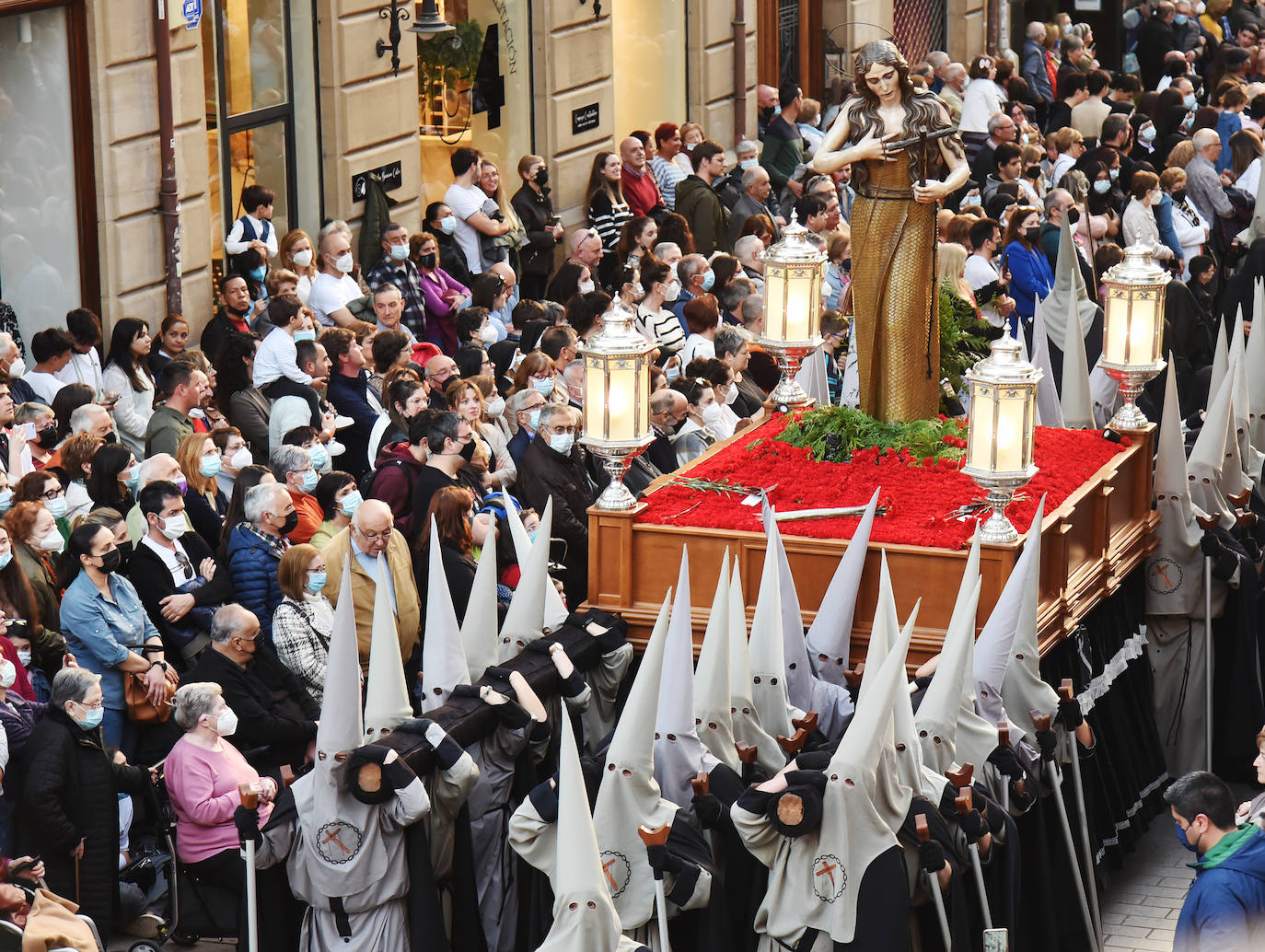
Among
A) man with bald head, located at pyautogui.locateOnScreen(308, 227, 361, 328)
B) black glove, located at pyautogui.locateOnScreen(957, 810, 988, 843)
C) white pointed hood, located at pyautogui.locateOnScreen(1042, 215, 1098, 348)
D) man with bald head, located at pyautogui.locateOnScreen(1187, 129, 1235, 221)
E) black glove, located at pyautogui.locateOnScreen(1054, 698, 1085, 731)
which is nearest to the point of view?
black glove, located at pyautogui.locateOnScreen(957, 810, 988, 843)

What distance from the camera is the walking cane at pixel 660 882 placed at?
8.32 metres

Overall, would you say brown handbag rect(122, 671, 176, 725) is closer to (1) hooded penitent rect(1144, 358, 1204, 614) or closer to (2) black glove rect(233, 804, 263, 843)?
(2) black glove rect(233, 804, 263, 843)

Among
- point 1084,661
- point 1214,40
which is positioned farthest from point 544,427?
point 1214,40

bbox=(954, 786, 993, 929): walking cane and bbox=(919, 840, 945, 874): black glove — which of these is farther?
bbox=(954, 786, 993, 929): walking cane

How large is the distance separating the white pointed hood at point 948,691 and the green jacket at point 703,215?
953 cm

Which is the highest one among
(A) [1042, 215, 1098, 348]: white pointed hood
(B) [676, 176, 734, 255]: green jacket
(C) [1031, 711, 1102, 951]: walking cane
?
(B) [676, 176, 734, 255]: green jacket

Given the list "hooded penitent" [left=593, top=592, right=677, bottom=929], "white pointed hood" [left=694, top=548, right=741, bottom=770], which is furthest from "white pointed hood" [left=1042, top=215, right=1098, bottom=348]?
"hooded penitent" [left=593, top=592, right=677, bottom=929]

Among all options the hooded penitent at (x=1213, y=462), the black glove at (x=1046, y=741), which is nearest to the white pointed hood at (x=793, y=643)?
the black glove at (x=1046, y=741)

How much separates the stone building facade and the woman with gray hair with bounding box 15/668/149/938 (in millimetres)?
5854

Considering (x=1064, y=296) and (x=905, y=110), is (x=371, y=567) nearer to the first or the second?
(x=905, y=110)

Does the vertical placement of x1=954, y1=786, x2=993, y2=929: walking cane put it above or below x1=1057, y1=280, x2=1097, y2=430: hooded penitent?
below

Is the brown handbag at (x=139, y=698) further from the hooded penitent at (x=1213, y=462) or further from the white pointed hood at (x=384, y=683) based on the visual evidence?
the hooded penitent at (x=1213, y=462)

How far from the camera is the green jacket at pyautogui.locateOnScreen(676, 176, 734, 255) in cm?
1848

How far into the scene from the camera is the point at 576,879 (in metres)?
7.99
